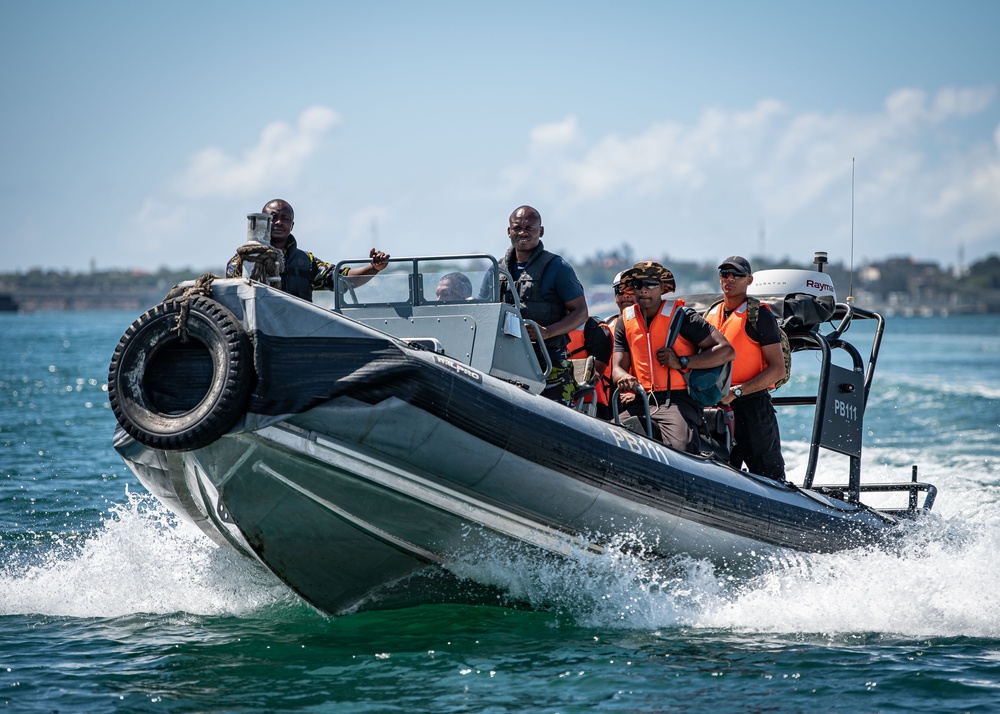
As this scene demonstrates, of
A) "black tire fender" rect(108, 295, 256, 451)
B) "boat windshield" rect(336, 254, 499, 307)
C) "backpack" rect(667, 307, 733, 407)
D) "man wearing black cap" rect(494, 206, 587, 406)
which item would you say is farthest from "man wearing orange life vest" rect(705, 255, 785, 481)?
"black tire fender" rect(108, 295, 256, 451)

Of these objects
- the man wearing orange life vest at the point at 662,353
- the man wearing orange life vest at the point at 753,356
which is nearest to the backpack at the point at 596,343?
the man wearing orange life vest at the point at 662,353

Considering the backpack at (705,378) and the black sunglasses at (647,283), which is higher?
the black sunglasses at (647,283)

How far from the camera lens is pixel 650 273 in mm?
6621

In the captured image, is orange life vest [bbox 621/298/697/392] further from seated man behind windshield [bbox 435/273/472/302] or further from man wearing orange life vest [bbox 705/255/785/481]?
seated man behind windshield [bbox 435/273/472/302]

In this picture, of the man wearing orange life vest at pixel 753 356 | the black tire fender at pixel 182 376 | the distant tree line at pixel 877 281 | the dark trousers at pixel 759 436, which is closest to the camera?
the black tire fender at pixel 182 376

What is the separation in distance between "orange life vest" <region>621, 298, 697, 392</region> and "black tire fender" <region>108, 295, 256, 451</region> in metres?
2.59

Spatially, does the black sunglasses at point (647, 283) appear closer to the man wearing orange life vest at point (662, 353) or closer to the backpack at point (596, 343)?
the man wearing orange life vest at point (662, 353)

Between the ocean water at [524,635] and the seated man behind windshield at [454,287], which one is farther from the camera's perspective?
the seated man behind windshield at [454,287]

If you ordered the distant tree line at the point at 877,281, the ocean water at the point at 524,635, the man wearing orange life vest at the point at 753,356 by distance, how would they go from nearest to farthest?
the ocean water at the point at 524,635, the man wearing orange life vest at the point at 753,356, the distant tree line at the point at 877,281

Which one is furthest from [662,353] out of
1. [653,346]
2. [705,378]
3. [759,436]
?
[759,436]

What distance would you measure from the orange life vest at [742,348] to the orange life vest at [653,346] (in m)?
0.41

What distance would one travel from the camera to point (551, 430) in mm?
5586

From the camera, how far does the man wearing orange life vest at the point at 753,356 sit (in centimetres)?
696

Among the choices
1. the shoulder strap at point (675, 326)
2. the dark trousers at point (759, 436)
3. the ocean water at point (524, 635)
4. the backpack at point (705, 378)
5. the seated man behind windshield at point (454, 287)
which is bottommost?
the ocean water at point (524, 635)
